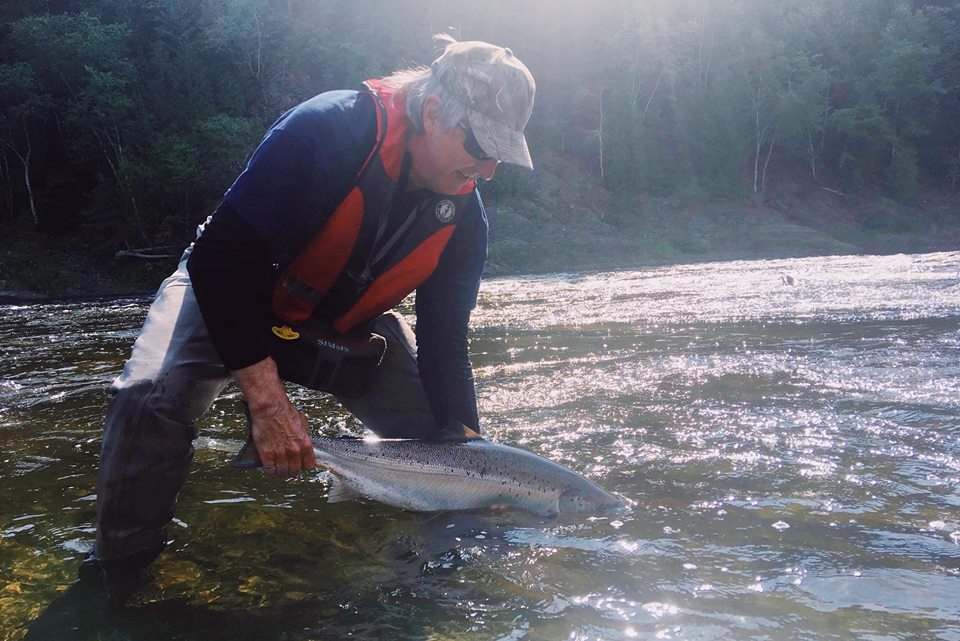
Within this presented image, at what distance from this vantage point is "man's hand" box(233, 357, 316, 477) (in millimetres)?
3201

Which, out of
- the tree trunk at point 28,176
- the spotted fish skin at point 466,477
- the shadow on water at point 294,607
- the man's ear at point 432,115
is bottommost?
the shadow on water at point 294,607

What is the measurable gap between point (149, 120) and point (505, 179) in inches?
821

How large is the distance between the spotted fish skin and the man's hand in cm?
68

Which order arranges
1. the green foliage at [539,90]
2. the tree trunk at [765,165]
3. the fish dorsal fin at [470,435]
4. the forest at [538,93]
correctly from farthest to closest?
the tree trunk at [765,165], the green foliage at [539,90], the forest at [538,93], the fish dorsal fin at [470,435]

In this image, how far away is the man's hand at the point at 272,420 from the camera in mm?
3201

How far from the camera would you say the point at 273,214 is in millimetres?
3291

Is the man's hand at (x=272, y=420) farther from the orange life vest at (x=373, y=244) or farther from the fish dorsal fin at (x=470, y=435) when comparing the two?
the fish dorsal fin at (x=470, y=435)

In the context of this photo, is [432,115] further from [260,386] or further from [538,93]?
[538,93]

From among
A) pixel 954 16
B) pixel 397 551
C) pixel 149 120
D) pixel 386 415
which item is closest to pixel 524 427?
pixel 386 415

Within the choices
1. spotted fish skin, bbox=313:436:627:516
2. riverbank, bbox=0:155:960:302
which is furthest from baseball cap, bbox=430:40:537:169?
riverbank, bbox=0:155:960:302

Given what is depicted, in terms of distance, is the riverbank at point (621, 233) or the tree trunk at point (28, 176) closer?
the riverbank at point (621, 233)

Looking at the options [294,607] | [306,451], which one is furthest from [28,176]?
[294,607]

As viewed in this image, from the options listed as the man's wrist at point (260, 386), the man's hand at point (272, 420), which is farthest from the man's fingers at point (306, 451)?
the man's wrist at point (260, 386)

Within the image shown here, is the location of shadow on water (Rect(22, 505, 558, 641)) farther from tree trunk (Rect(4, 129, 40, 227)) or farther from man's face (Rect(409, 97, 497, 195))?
tree trunk (Rect(4, 129, 40, 227))
